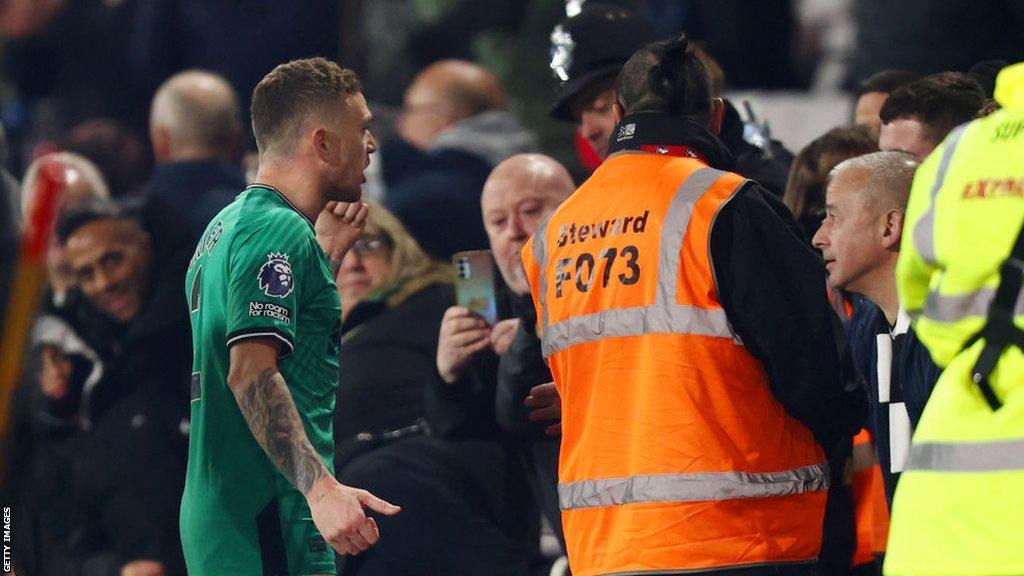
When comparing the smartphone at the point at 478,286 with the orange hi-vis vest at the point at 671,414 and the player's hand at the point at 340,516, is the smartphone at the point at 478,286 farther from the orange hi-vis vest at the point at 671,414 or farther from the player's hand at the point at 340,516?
the player's hand at the point at 340,516

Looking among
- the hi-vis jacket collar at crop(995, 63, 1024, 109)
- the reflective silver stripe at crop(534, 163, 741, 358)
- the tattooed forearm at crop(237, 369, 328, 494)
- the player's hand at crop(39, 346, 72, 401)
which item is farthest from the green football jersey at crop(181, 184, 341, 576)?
the player's hand at crop(39, 346, 72, 401)

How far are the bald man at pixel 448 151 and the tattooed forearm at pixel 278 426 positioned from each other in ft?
11.9

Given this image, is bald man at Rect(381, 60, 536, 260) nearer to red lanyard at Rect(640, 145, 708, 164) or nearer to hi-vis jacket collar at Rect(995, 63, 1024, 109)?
red lanyard at Rect(640, 145, 708, 164)

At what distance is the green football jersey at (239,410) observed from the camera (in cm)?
499

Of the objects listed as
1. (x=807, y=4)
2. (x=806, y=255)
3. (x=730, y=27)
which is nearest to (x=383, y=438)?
(x=806, y=255)

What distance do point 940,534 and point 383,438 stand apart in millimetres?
3393

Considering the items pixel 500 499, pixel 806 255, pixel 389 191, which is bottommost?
pixel 500 499

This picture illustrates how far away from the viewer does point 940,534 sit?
4012mm

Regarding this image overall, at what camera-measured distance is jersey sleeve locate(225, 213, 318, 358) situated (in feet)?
16.1

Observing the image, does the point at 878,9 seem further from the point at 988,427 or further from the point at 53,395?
the point at 988,427

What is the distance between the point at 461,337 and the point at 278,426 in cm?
166

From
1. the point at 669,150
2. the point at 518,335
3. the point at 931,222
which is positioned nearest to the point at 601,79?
the point at 518,335

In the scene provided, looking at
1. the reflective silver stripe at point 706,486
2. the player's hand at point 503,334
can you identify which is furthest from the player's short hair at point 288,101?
the player's hand at point 503,334

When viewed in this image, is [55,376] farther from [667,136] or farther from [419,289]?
[667,136]
